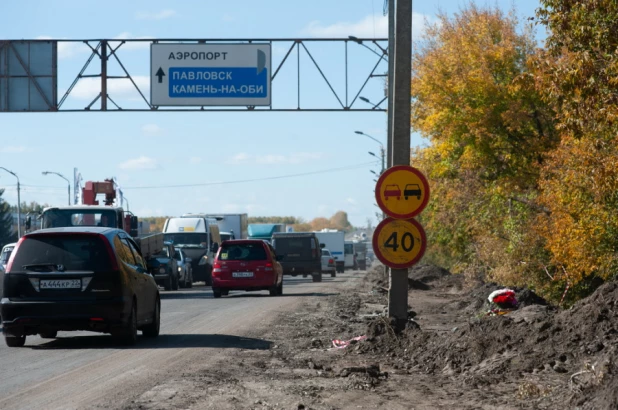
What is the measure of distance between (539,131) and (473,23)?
188 inches

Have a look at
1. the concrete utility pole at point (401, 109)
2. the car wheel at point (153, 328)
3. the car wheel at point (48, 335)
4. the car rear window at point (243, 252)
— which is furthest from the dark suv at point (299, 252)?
the concrete utility pole at point (401, 109)

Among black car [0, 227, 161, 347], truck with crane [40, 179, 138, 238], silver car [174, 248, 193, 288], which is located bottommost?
silver car [174, 248, 193, 288]

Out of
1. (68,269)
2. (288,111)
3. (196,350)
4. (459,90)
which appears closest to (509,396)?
(196,350)

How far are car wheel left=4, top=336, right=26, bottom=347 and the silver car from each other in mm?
27791

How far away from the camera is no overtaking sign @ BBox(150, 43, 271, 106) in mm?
31906

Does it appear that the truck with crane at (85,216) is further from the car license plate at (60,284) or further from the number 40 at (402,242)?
the number 40 at (402,242)

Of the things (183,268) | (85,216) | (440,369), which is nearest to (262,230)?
(183,268)

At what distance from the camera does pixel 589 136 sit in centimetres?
2084

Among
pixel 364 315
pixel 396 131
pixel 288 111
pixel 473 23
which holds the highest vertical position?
pixel 473 23

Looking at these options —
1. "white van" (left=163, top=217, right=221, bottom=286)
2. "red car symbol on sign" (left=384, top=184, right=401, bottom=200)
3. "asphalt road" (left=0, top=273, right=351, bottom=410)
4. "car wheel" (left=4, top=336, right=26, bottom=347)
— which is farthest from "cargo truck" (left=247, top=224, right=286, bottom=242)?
"red car symbol on sign" (left=384, top=184, right=401, bottom=200)

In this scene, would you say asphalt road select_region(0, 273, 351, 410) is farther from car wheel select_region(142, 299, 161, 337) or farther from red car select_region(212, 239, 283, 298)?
red car select_region(212, 239, 283, 298)

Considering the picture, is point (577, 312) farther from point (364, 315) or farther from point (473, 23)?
point (473, 23)

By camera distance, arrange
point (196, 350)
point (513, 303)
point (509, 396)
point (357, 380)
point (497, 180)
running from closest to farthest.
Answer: point (509, 396) < point (357, 380) < point (196, 350) < point (513, 303) < point (497, 180)

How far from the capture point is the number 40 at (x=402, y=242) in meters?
13.8
